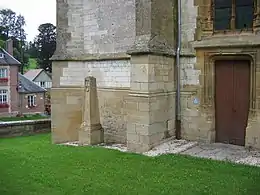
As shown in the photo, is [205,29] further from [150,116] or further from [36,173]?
[36,173]

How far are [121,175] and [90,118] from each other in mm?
4567

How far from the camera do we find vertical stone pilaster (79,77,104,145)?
11.9m

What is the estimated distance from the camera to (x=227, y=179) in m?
7.11

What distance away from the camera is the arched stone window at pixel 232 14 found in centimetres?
986

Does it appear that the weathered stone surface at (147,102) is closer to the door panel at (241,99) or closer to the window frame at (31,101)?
the door panel at (241,99)

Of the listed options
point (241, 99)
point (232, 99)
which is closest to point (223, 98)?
point (232, 99)

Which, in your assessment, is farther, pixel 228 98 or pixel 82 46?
pixel 82 46

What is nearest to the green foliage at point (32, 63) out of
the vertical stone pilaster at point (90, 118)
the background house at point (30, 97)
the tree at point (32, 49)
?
the tree at point (32, 49)

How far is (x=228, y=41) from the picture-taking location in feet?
32.4

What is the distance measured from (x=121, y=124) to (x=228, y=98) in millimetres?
3599

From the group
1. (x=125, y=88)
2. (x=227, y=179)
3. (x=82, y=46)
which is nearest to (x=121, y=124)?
(x=125, y=88)

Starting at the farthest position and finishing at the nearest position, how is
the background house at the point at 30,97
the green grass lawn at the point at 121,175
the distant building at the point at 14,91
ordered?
the background house at the point at 30,97
the distant building at the point at 14,91
the green grass lawn at the point at 121,175

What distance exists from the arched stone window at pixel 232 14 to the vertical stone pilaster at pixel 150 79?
1.44 meters

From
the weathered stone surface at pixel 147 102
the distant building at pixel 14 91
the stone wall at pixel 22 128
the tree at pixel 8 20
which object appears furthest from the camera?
the tree at pixel 8 20
